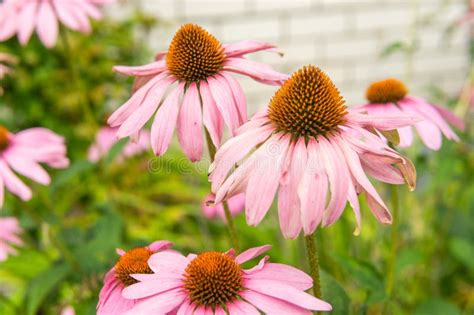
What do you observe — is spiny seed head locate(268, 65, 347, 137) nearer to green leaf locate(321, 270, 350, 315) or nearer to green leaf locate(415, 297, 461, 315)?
green leaf locate(321, 270, 350, 315)

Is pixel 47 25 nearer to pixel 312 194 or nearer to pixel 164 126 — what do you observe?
pixel 164 126

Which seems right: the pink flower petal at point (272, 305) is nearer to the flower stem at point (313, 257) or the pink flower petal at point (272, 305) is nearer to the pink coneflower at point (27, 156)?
the flower stem at point (313, 257)

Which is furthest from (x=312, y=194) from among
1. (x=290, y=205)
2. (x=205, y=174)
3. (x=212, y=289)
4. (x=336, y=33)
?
(x=336, y=33)

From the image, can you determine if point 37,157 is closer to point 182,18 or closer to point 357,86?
point 182,18

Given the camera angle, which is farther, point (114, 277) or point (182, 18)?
point (182, 18)

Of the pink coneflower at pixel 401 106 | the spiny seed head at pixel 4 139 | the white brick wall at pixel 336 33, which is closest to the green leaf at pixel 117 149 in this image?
the spiny seed head at pixel 4 139

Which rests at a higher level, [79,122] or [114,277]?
[114,277]

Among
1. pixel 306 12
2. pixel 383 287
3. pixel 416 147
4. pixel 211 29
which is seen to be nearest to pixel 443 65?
pixel 306 12
